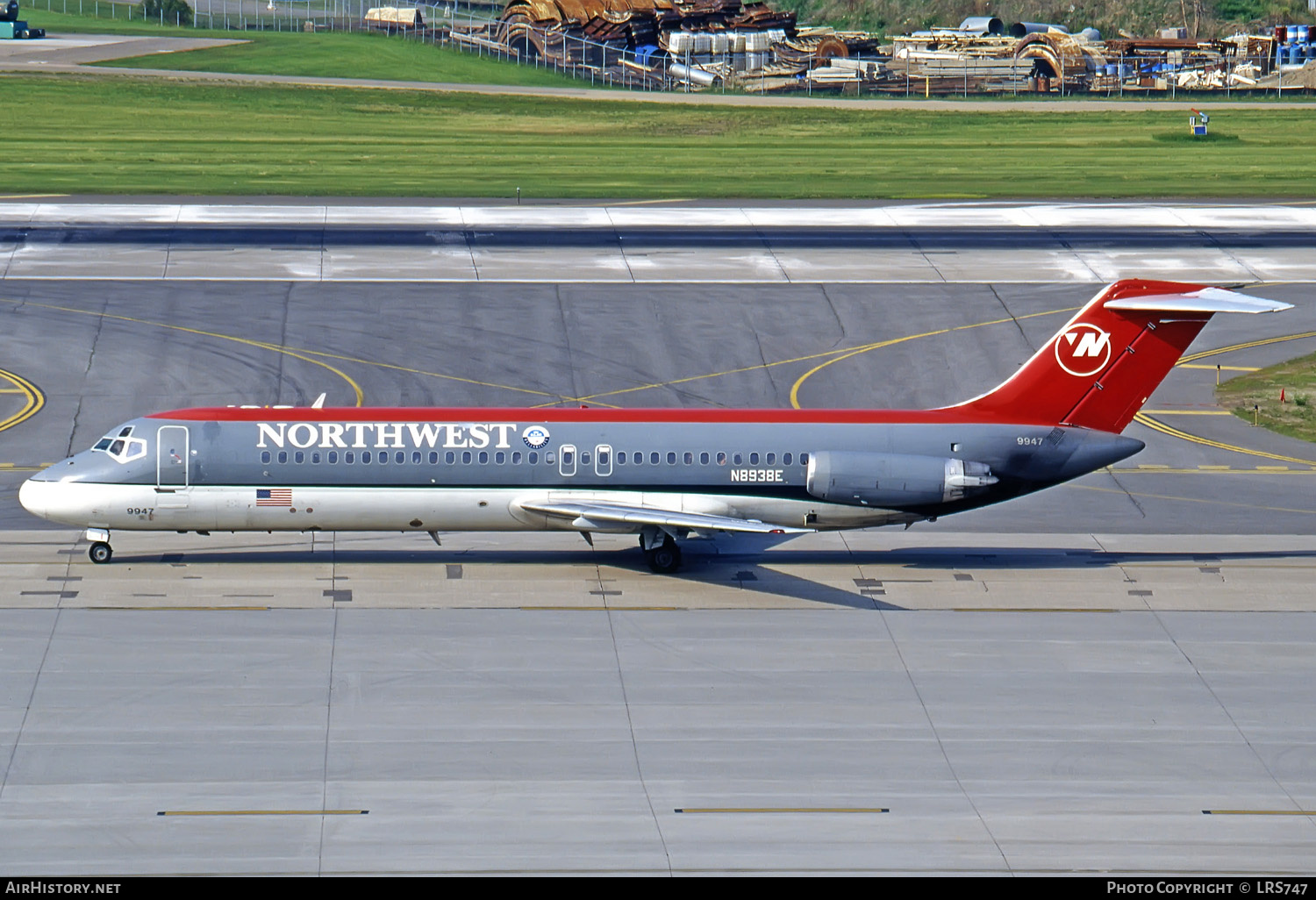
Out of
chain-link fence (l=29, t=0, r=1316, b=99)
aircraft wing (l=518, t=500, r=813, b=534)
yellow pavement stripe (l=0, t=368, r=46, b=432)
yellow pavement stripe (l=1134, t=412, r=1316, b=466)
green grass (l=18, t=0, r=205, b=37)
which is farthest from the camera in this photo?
green grass (l=18, t=0, r=205, b=37)

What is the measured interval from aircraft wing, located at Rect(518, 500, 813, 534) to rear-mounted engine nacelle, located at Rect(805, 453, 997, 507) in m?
1.36

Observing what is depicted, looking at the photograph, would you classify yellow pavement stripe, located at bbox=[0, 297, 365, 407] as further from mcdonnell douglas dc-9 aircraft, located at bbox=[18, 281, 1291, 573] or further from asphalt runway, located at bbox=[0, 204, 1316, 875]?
mcdonnell douglas dc-9 aircraft, located at bbox=[18, 281, 1291, 573]

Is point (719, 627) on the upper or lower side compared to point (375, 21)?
lower

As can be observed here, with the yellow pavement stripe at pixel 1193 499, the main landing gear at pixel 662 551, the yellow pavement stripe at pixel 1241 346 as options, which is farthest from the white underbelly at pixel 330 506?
the yellow pavement stripe at pixel 1241 346

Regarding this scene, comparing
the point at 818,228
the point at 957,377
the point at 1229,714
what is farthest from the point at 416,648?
the point at 818,228

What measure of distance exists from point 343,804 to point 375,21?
127 meters

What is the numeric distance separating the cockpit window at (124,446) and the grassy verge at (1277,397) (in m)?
35.7

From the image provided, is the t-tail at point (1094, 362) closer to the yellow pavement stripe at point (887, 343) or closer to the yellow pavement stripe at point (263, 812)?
the yellow pavement stripe at point (887, 343)

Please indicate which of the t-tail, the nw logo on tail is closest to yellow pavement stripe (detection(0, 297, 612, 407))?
the t-tail

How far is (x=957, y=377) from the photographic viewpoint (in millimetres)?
57938

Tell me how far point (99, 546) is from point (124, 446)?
8.45 ft

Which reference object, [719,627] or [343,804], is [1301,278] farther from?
[343,804]

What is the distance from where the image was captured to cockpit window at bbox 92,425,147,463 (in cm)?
3847
